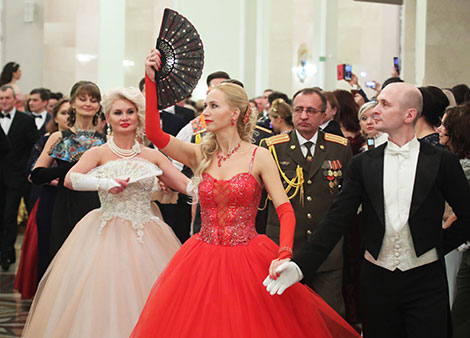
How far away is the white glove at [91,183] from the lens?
4781 mm

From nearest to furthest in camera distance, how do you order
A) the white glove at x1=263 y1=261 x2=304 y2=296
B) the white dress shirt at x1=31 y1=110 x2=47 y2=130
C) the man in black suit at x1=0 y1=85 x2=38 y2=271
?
the white glove at x1=263 y1=261 x2=304 y2=296 → the man in black suit at x1=0 y1=85 x2=38 y2=271 → the white dress shirt at x1=31 y1=110 x2=47 y2=130

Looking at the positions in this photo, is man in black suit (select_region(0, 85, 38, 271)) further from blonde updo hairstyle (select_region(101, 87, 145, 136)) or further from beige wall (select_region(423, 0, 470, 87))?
beige wall (select_region(423, 0, 470, 87))

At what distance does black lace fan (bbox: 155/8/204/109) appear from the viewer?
12.7ft

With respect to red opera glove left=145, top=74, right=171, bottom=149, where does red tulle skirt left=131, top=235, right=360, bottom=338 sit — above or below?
below

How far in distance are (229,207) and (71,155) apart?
8.04 feet

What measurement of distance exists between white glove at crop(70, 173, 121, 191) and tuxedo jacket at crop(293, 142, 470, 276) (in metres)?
1.70

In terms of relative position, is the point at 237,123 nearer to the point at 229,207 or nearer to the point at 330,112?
the point at 229,207

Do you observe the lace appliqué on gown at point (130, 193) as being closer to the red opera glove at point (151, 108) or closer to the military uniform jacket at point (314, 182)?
the military uniform jacket at point (314, 182)

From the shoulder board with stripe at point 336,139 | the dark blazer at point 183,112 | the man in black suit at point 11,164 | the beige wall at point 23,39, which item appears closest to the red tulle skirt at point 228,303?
the shoulder board with stripe at point 336,139

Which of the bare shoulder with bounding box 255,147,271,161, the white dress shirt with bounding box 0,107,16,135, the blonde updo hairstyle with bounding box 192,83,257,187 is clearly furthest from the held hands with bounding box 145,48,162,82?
the white dress shirt with bounding box 0,107,16,135

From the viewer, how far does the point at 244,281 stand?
3.71 metres

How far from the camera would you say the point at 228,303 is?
142 inches

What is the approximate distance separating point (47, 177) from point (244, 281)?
2.71 metres

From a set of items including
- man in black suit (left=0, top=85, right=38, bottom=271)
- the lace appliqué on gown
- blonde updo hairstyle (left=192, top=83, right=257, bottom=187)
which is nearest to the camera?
blonde updo hairstyle (left=192, top=83, right=257, bottom=187)
